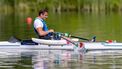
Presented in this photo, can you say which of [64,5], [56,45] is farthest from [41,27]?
[64,5]

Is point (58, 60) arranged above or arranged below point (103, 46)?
below

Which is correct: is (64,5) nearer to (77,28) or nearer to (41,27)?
(77,28)

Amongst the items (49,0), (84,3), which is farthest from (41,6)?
(84,3)

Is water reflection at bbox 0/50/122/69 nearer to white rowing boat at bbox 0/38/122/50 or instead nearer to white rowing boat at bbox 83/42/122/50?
white rowing boat at bbox 0/38/122/50

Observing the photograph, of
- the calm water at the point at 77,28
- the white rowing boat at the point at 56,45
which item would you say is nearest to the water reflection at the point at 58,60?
the white rowing boat at the point at 56,45

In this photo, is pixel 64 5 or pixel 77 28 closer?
pixel 77 28

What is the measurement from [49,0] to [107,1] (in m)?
6.55

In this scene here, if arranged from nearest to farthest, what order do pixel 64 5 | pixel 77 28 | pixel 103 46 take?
pixel 103 46, pixel 77 28, pixel 64 5

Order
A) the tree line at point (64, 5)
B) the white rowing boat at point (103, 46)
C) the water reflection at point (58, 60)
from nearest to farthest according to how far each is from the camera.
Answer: the water reflection at point (58, 60), the white rowing boat at point (103, 46), the tree line at point (64, 5)

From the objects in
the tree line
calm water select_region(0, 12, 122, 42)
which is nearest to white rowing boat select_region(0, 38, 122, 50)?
calm water select_region(0, 12, 122, 42)

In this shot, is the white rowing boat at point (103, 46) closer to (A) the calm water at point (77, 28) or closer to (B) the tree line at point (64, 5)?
(A) the calm water at point (77, 28)

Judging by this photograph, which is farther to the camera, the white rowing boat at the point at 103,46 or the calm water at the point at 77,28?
the calm water at the point at 77,28

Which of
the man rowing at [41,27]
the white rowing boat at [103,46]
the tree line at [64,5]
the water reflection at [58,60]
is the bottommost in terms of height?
the water reflection at [58,60]

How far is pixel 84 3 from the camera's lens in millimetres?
59656
